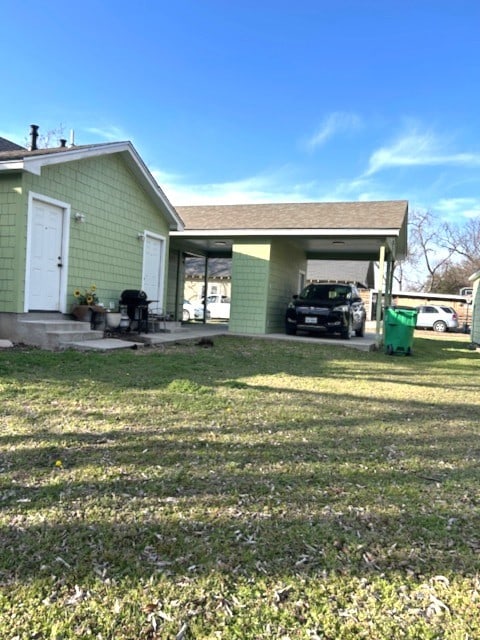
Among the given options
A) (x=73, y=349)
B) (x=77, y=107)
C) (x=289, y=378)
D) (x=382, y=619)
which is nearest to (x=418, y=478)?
(x=382, y=619)

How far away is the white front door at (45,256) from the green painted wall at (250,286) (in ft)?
19.1

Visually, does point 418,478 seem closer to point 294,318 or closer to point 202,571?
point 202,571

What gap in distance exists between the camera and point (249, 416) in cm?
444

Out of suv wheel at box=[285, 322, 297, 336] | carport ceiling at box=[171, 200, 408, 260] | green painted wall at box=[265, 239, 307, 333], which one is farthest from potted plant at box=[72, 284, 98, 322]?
suv wheel at box=[285, 322, 297, 336]

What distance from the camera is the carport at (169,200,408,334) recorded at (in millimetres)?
12680

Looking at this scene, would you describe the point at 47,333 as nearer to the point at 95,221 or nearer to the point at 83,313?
the point at 83,313

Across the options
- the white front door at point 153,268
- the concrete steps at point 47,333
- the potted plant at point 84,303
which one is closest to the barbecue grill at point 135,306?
the potted plant at point 84,303

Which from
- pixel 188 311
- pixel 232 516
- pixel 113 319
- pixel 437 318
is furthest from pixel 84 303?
pixel 437 318

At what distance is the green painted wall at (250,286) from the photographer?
1370 centimetres

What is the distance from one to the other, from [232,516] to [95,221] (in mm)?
9218

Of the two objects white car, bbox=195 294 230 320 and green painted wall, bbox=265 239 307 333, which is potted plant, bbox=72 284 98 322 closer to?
green painted wall, bbox=265 239 307 333

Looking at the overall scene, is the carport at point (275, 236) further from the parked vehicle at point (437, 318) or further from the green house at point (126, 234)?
the parked vehicle at point (437, 318)

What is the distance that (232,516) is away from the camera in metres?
2.46

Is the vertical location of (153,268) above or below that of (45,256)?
above
